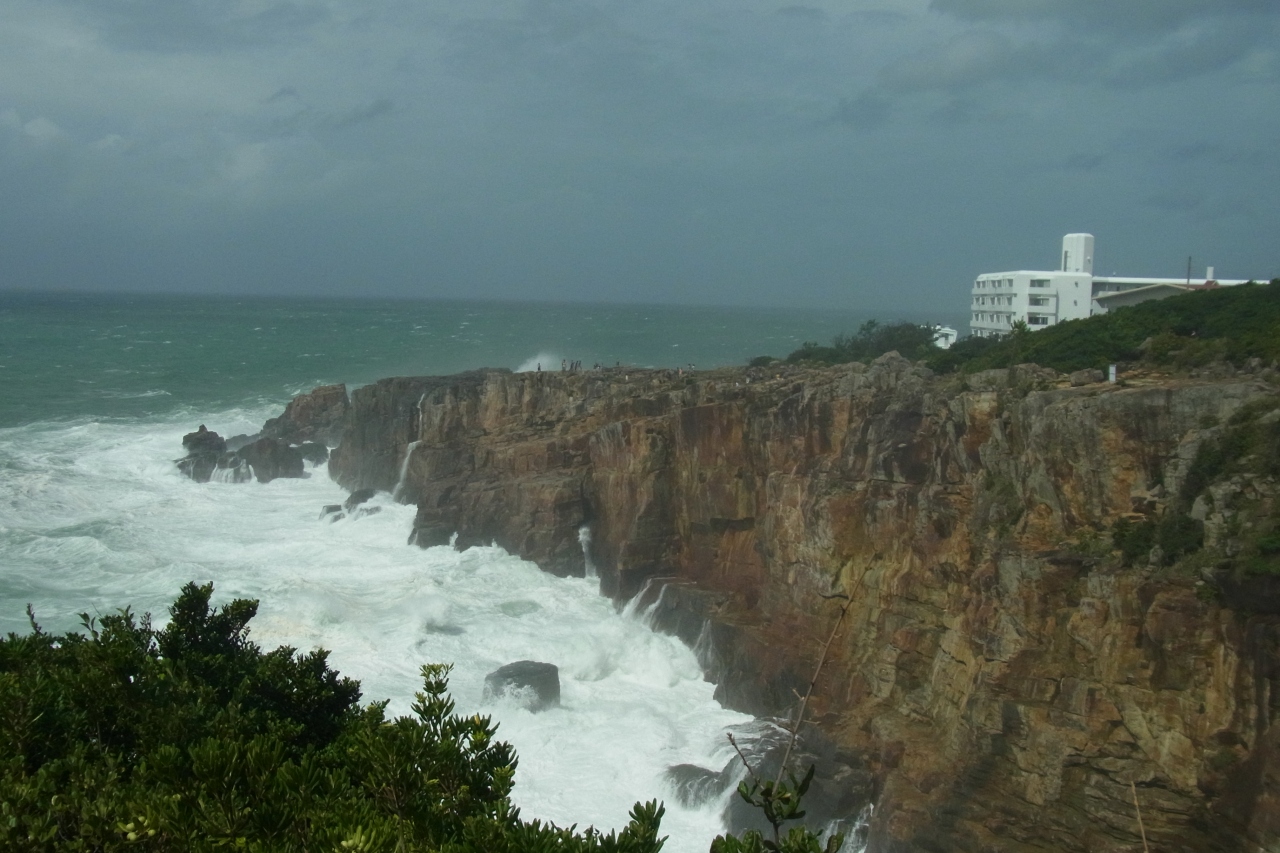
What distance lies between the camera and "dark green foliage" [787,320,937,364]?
4881 cm

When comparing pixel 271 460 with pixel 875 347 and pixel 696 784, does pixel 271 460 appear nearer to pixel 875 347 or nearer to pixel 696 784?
pixel 875 347

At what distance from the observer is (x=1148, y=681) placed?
643 inches

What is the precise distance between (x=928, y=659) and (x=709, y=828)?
16.8 ft

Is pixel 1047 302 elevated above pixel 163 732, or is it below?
above

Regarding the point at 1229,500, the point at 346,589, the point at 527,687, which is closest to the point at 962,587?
the point at 1229,500

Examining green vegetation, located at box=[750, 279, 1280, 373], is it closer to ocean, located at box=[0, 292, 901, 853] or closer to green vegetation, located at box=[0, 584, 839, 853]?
ocean, located at box=[0, 292, 901, 853]

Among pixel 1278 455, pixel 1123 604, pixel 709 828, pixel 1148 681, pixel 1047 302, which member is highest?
pixel 1047 302

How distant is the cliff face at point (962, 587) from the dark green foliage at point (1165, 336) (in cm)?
376

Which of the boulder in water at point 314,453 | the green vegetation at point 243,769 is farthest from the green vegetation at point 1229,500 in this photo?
the boulder in water at point 314,453

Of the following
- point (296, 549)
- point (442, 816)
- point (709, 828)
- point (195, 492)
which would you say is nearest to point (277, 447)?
point (195, 492)

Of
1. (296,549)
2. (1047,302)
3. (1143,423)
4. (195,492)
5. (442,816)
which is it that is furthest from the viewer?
(1047,302)

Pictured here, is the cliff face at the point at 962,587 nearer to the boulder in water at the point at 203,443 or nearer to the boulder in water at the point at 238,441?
the boulder in water at the point at 203,443

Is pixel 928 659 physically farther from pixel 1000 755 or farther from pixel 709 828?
pixel 709 828

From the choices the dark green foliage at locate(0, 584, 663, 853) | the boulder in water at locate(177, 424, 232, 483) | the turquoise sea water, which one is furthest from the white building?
the dark green foliage at locate(0, 584, 663, 853)
